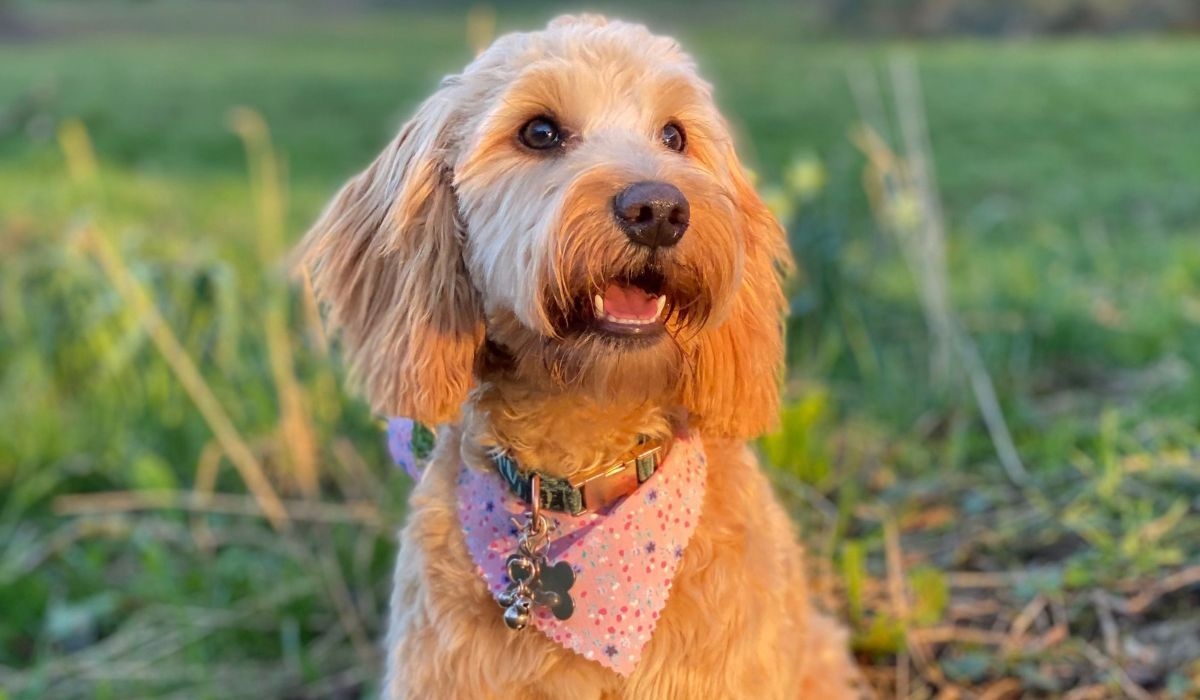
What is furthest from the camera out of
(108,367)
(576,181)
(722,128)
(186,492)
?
(108,367)

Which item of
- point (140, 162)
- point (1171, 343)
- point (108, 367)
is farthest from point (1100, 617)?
point (140, 162)

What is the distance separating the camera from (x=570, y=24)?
2307 mm

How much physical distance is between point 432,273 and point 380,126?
481 centimetres

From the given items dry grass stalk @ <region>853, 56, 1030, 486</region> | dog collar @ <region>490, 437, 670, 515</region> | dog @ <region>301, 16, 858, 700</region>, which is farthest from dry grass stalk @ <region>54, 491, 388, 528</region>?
dry grass stalk @ <region>853, 56, 1030, 486</region>

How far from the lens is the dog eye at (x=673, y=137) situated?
2266 millimetres

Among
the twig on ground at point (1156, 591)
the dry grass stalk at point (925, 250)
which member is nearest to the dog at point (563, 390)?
the twig on ground at point (1156, 591)

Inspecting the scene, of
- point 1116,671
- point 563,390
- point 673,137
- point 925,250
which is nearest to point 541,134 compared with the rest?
point 673,137

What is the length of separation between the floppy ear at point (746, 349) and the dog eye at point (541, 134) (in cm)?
36

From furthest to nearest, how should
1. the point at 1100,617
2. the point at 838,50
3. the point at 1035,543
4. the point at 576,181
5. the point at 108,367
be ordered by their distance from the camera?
the point at 838,50
the point at 108,367
the point at 1035,543
the point at 1100,617
the point at 576,181

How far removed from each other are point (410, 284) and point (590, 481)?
0.55m

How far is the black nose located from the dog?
0.44 feet

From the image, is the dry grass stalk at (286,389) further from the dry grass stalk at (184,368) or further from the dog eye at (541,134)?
the dog eye at (541,134)

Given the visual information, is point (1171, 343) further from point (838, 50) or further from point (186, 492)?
point (186, 492)

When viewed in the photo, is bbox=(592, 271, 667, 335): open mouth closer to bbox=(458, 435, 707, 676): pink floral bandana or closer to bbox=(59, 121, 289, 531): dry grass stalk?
bbox=(458, 435, 707, 676): pink floral bandana
